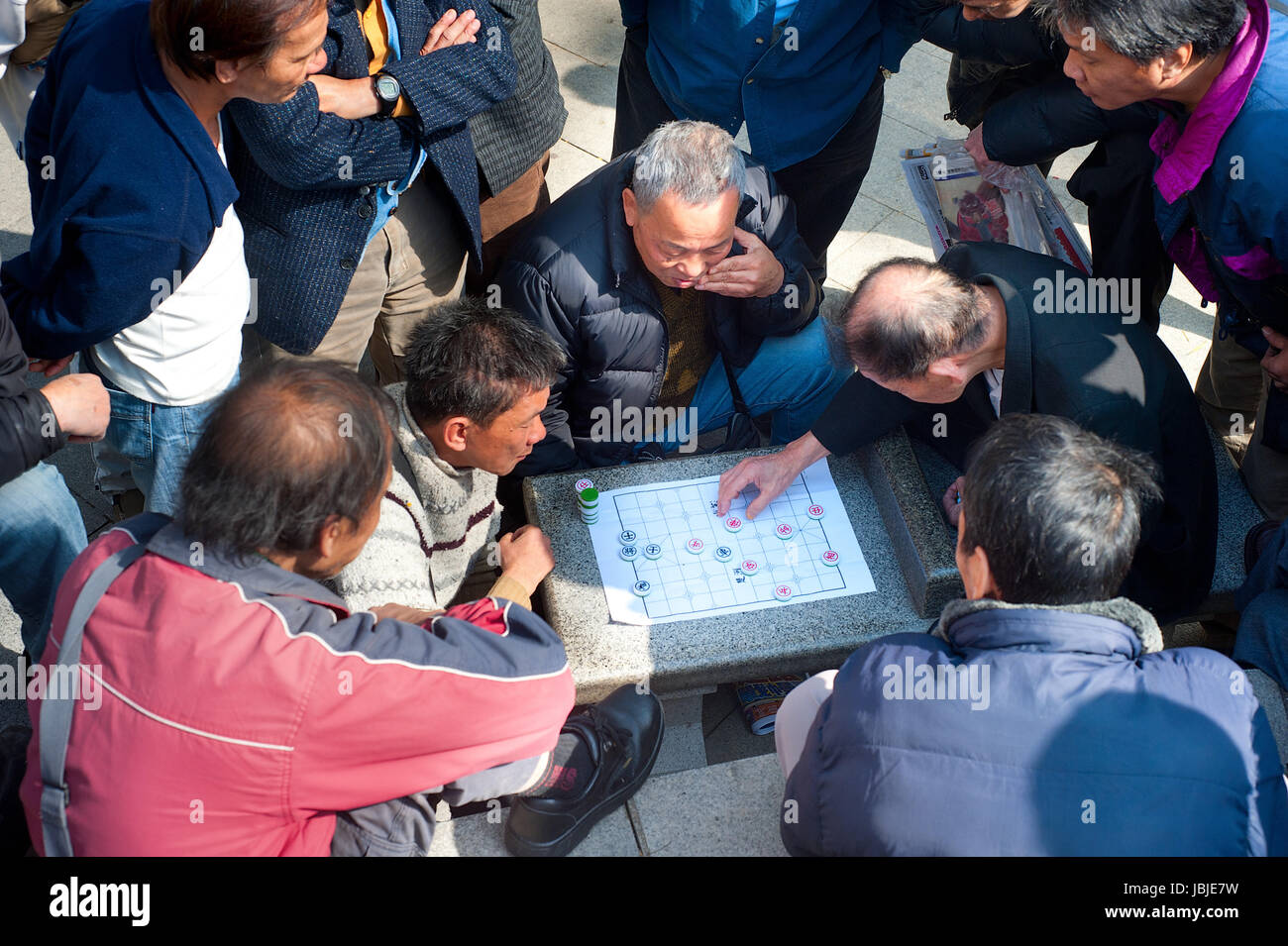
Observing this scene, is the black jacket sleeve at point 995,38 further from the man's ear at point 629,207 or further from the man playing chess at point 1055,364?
the man's ear at point 629,207

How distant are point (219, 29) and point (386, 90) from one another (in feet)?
1.99

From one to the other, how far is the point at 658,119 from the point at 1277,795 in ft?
8.19

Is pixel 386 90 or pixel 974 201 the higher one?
pixel 386 90

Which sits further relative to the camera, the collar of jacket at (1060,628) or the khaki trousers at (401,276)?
the khaki trousers at (401,276)

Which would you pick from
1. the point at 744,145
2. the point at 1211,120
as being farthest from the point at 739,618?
the point at 744,145

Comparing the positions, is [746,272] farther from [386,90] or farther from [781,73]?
[386,90]

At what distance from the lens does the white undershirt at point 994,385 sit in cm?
279

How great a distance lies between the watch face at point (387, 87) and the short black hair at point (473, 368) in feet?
1.76

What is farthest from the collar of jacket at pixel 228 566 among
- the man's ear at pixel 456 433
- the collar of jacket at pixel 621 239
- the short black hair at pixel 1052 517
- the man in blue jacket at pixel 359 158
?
the collar of jacket at pixel 621 239

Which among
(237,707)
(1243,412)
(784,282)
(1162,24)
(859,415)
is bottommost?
(1243,412)

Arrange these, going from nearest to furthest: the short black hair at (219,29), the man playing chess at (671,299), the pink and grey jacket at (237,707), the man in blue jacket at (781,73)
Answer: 1. the pink and grey jacket at (237,707)
2. the short black hair at (219,29)
3. the man playing chess at (671,299)
4. the man in blue jacket at (781,73)

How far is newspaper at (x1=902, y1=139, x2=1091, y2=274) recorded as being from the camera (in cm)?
330

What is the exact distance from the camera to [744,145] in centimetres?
459

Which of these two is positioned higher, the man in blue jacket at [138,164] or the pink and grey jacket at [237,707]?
the man in blue jacket at [138,164]
